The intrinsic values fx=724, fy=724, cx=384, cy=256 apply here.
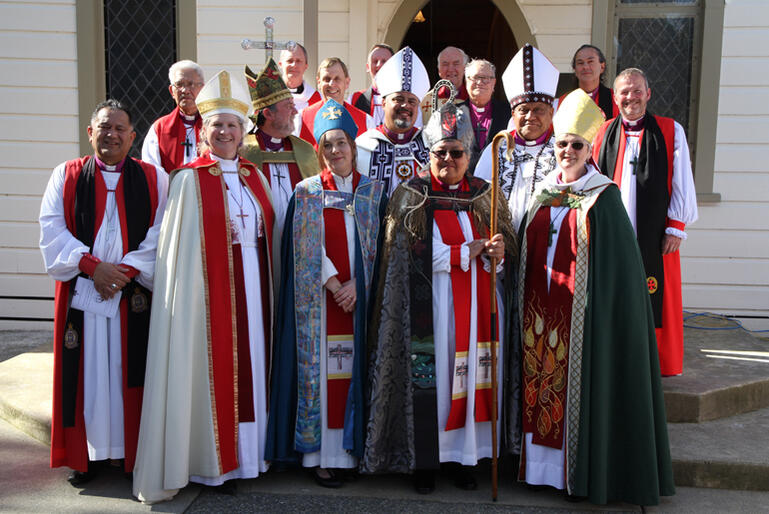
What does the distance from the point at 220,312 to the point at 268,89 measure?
1.37 m

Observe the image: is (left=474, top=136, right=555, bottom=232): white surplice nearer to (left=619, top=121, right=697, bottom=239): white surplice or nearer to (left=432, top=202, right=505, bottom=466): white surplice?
(left=432, top=202, right=505, bottom=466): white surplice

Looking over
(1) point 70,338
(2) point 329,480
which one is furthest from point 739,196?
(1) point 70,338

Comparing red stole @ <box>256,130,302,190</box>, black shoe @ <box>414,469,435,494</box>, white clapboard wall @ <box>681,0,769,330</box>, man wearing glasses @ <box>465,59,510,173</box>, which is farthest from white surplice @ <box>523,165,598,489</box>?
white clapboard wall @ <box>681,0,769,330</box>

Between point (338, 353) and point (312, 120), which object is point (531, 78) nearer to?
point (312, 120)

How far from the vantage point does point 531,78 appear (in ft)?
13.8

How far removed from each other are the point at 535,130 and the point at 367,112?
195cm

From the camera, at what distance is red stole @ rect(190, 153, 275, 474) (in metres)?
3.67

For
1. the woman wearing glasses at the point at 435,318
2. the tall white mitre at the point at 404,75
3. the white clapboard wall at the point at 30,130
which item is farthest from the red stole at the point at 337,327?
the white clapboard wall at the point at 30,130

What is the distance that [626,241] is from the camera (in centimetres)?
359

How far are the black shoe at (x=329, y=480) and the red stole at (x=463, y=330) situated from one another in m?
0.68

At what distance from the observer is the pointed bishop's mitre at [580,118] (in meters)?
3.62

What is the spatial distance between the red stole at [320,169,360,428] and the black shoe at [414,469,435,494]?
0.49m

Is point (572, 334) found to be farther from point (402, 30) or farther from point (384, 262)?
point (402, 30)

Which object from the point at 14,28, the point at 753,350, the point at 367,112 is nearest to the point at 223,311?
the point at 367,112
